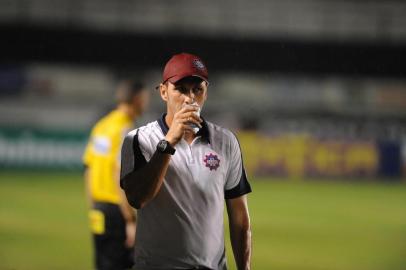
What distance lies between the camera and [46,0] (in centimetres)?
2981

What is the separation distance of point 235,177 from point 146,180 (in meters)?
0.50

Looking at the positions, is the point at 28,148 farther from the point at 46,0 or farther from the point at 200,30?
the point at 200,30

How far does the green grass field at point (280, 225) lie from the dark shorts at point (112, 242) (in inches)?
91.8

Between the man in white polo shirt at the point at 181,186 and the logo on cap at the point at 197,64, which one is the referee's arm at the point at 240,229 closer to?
the man in white polo shirt at the point at 181,186

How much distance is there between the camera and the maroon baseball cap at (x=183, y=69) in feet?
9.32

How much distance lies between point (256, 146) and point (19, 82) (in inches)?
454

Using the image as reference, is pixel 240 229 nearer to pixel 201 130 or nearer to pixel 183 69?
pixel 201 130

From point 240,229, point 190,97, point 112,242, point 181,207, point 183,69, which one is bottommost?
point 112,242

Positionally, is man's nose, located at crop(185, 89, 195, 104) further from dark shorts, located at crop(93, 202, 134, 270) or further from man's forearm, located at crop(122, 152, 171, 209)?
dark shorts, located at crop(93, 202, 134, 270)

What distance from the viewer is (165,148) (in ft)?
8.86

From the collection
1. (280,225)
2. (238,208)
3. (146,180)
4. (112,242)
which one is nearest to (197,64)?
(146,180)

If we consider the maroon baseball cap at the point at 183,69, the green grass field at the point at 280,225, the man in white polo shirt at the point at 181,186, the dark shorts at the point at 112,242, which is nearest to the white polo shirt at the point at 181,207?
the man in white polo shirt at the point at 181,186

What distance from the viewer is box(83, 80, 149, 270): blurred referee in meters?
5.66

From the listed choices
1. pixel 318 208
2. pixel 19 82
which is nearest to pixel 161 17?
pixel 19 82
